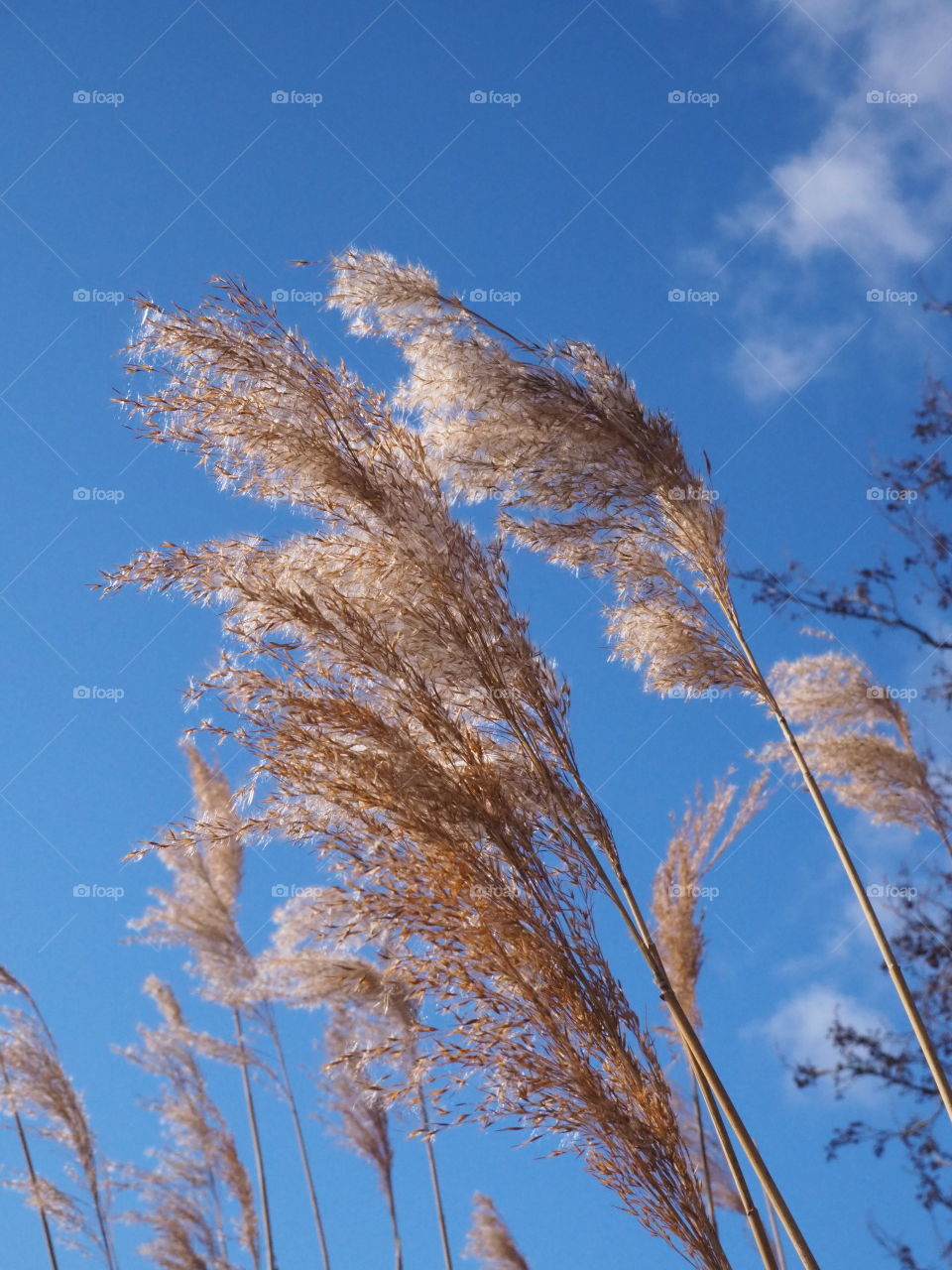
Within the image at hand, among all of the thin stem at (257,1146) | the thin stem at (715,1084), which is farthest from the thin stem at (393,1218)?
the thin stem at (715,1084)

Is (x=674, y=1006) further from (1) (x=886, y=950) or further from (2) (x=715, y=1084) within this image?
(1) (x=886, y=950)

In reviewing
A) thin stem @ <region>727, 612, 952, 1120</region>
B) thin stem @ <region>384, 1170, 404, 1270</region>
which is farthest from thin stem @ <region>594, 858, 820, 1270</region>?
thin stem @ <region>384, 1170, 404, 1270</region>

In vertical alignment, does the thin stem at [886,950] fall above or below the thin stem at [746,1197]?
above

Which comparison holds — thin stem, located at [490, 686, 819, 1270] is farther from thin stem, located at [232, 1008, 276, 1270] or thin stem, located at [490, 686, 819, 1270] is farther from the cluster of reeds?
thin stem, located at [232, 1008, 276, 1270]

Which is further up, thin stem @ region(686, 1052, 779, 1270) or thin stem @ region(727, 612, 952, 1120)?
thin stem @ region(727, 612, 952, 1120)

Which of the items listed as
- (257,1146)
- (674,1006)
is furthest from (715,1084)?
(257,1146)

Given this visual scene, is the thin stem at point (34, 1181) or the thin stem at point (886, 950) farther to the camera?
the thin stem at point (34, 1181)

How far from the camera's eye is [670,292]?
4.77 metres

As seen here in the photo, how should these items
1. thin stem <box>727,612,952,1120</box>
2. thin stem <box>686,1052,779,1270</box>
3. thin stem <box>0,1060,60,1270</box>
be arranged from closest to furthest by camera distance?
thin stem <box>686,1052,779,1270</box>, thin stem <box>727,612,952,1120</box>, thin stem <box>0,1060,60,1270</box>

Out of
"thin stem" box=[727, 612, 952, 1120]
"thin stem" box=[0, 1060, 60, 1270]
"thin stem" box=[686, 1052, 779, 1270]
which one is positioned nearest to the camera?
"thin stem" box=[686, 1052, 779, 1270]

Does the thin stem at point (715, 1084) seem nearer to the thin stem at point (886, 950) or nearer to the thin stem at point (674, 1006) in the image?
the thin stem at point (674, 1006)

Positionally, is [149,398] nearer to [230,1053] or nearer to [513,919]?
[513,919]

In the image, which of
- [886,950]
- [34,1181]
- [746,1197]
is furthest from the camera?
[34,1181]

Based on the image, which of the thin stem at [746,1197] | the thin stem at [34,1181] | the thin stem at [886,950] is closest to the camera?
the thin stem at [746,1197]
